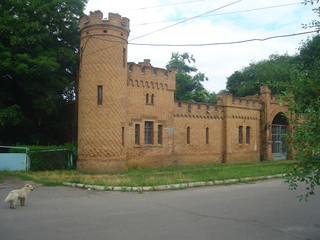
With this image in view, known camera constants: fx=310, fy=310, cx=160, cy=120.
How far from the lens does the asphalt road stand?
256 inches

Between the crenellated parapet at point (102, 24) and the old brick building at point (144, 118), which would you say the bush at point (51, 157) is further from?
the crenellated parapet at point (102, 24)

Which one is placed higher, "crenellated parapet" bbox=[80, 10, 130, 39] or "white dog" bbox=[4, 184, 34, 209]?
"crenellated parapet" bbox=[80, 10, 130, 39]

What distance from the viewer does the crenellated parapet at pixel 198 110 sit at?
22.9 m

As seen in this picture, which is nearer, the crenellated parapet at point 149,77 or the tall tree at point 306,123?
the tall tree at point 306,123

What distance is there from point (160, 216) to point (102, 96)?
35.3 feet

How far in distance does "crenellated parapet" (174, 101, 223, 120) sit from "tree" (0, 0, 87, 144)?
8.39 meters

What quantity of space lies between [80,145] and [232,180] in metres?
8.63

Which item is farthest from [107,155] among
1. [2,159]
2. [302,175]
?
[302,175]

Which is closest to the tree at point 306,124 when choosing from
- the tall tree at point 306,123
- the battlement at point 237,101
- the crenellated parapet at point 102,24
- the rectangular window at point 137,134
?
the tall tree at point 306,123

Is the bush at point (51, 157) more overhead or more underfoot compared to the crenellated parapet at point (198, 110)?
more underfoot

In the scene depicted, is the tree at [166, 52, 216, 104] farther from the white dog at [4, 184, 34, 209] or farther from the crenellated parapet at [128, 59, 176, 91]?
the white dog at [4, 184, 34, 209]

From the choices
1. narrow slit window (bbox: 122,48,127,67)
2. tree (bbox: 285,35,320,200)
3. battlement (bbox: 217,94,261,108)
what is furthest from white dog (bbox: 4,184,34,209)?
battlement (bbox: 217,94,261,108)

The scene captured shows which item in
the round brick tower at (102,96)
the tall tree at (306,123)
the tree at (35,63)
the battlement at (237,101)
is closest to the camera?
the tall tree at (306,123)

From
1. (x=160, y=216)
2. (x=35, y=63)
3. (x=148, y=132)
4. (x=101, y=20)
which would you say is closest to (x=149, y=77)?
(x=148, y=132)
